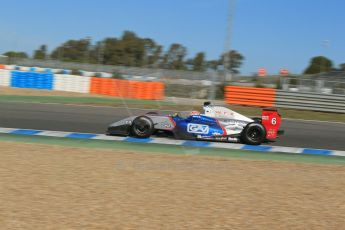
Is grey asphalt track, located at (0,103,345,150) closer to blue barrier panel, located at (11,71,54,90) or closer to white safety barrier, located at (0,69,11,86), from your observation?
blue barrier panel, located at (11,71,54,90)

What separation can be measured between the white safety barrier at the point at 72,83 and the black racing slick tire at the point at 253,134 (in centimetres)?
1799

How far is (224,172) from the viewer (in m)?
6.35

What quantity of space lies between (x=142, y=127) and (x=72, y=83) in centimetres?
1784

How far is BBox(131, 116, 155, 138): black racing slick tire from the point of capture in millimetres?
9117

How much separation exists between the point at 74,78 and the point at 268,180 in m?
21.6

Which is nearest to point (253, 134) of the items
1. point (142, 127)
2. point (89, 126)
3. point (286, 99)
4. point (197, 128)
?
point (197, 128)

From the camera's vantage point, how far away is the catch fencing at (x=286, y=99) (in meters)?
19.6

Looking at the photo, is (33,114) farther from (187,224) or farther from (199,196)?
(187,224)

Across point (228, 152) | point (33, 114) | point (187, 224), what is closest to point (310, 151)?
point (228, 152)

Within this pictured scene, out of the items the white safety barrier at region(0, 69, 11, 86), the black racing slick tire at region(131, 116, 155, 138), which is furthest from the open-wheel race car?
the white safety barrier at region(0, 69, 11, 86)

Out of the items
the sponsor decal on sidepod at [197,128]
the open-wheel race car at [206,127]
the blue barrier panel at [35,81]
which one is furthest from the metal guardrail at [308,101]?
the blue barrier panel at [35,81]

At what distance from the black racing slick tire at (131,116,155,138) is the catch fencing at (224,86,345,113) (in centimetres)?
1201

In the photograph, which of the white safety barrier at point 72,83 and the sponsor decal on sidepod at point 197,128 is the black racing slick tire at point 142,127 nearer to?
the sponsor decal on sidepod at point 197,128

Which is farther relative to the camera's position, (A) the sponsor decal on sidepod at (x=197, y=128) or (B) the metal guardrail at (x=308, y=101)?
(B) the metal guardrail at (x=308, y=101)
